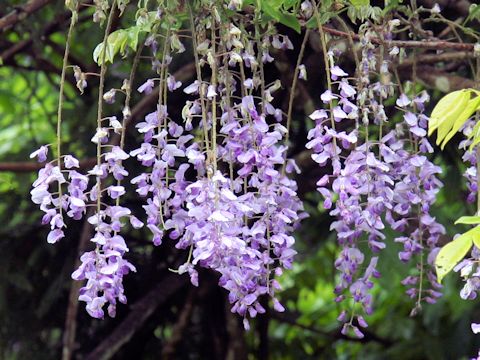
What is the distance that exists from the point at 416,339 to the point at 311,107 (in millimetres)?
1041

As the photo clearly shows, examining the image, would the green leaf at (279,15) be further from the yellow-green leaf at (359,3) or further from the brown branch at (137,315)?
the brown branch at (137,315)

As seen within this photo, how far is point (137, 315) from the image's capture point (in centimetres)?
227

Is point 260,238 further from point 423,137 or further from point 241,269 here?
point 423,137

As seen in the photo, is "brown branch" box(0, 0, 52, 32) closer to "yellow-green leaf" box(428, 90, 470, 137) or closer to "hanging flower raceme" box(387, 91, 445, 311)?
"hanging flower raceme" box(387, 91, 445, 311)

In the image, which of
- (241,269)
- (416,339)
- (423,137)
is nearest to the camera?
(241,269)

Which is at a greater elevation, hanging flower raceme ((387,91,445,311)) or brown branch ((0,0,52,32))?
brown branch ((0,0,52,32))

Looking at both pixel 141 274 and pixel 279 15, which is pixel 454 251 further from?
pixel 141 274

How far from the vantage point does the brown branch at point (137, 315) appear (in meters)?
2.18

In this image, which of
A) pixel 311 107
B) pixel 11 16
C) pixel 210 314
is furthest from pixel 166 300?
pixel 11 16

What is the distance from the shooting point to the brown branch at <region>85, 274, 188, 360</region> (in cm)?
218

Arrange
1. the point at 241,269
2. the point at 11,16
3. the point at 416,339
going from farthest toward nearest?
the point at 416,339, the point at 11,16, the point at 241,269

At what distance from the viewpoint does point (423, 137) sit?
1419 mm

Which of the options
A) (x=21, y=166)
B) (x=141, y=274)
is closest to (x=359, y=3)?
(x=21, y=166)

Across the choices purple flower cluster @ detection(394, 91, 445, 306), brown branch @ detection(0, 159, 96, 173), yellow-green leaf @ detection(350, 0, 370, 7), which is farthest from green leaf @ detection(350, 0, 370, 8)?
brown branch @ detection(0, 159, 96, 173)
